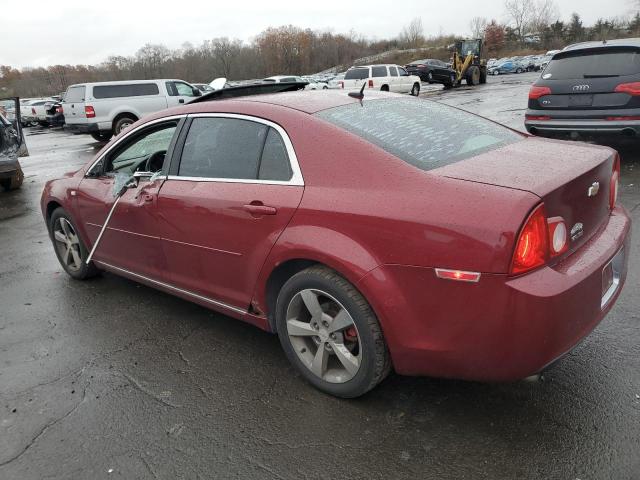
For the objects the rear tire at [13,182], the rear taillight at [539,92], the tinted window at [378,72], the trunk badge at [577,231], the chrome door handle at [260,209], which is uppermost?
the tinted window at [378,72]

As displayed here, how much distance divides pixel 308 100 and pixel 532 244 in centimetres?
166

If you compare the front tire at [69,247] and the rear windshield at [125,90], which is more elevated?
the rear windshield at [125,90]

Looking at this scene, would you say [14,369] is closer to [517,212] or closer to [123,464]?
[123,464]

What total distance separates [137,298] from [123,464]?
6.89ft

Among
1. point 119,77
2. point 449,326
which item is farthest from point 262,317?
point 119,77

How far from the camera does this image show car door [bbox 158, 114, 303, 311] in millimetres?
2883

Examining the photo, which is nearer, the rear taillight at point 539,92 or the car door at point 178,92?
the rear taillight at point 539,92

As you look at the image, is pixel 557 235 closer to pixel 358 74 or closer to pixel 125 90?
pixel 125 90

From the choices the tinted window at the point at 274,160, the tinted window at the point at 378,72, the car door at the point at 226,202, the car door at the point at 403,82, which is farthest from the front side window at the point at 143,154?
the car door at the point at 403,82

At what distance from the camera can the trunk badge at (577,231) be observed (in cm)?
243

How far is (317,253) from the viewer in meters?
2.61

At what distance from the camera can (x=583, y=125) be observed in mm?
7066

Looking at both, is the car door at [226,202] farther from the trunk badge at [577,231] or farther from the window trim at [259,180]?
the trunk badge at [577,231]

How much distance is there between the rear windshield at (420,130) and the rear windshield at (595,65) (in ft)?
14.7
